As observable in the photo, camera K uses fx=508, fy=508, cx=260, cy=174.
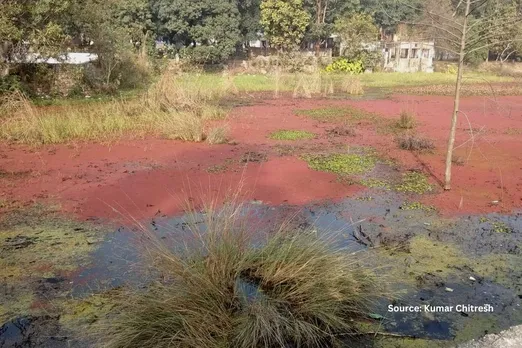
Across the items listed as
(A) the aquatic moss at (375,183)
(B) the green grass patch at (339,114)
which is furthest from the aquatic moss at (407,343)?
(B) the green grass patch at (339,114)

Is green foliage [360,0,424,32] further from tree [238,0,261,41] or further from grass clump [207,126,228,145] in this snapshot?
grass clump [207,126,228,145]

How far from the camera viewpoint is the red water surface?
630 centimetres

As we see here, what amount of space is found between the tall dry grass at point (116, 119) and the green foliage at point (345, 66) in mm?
14935

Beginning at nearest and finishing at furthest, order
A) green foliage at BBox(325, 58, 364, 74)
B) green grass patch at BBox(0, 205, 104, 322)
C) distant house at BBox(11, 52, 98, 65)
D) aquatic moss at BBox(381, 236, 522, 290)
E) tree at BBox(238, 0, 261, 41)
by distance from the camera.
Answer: green grass patch at BBox(0, 205, 104, 322) < aquatic moss at BBox(381, 236, 522, 290) < distant house at BBox(11, 52, 98, 65) < green foliage at BBox(325, 58, 364, 74) < tree at BBox(238, 0, 261, 41)

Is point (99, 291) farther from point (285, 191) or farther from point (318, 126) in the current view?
point (318, 126)

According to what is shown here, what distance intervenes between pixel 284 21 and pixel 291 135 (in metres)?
17.7

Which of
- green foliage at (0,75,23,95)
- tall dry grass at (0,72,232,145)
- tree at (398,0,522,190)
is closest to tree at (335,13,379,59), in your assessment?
tall dry grass at (0,72,232,145)

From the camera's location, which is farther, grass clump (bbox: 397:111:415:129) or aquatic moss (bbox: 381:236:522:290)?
grass clump (bbox: 397:111:415:129)

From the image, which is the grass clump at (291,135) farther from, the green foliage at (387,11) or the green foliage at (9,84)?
the green foliage at (387,11)

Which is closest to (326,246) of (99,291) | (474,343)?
(474,343)

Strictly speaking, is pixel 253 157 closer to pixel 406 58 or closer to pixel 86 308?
pixel 86 308

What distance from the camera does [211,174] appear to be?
7.43 metres


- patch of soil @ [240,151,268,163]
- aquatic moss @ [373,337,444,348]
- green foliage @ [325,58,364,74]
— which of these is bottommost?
aquatic moss @ [373,337,444,348]

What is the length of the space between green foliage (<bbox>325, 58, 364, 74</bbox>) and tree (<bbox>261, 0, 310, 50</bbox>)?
2.44m
